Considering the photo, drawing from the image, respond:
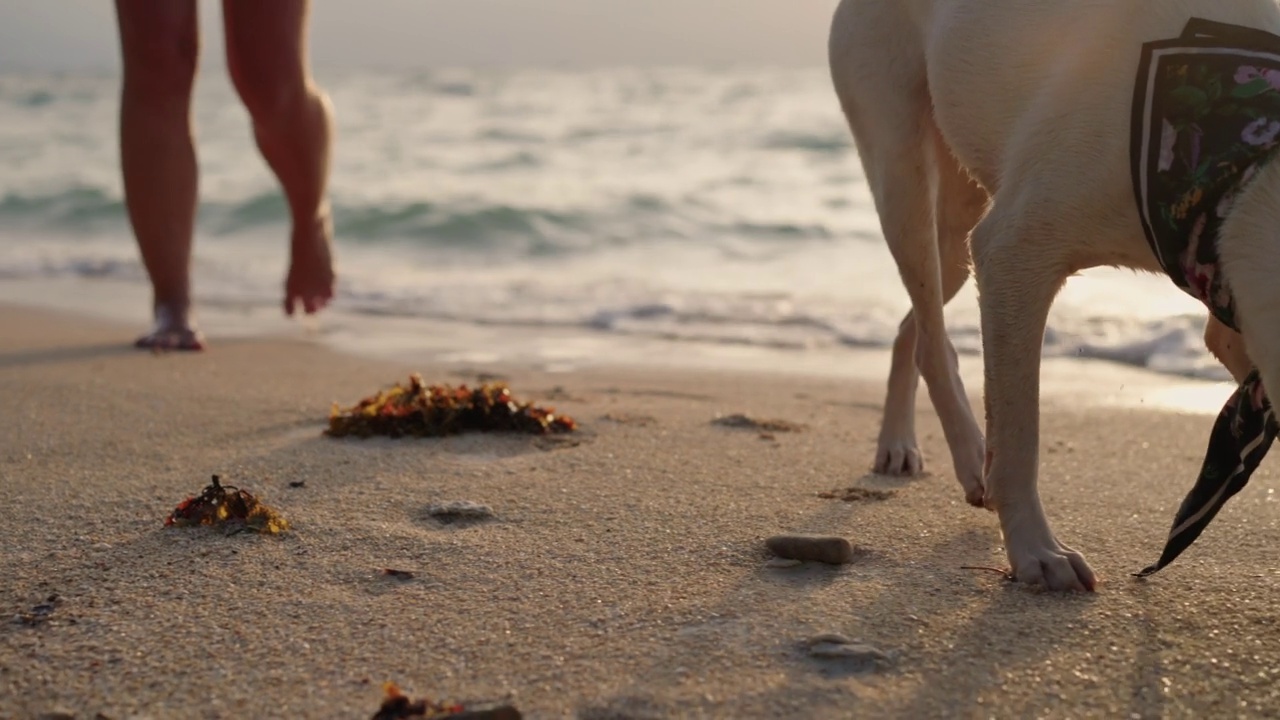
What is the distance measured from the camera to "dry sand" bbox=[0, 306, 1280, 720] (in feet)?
6.82

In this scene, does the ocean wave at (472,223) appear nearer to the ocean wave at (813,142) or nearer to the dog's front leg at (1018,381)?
the ocean wave at (813,142)

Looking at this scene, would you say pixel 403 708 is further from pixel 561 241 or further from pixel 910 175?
pixel 561 241

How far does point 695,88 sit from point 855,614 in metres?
25.8

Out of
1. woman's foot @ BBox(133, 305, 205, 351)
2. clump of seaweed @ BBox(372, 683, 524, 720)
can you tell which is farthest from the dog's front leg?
woman's foot @ BBox(133, 305, 205, 351)

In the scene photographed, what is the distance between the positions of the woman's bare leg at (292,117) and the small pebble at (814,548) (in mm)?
3235

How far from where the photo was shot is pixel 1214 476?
8.09 feet

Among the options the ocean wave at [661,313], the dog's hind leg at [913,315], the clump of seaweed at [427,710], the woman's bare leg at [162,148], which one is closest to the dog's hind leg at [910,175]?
the dog's hind leg at [913,315]

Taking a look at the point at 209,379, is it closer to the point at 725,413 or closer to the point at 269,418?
the point at 269,418

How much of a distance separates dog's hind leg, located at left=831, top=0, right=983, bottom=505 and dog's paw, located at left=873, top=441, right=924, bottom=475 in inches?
11.0

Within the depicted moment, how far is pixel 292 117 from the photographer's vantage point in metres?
5.35

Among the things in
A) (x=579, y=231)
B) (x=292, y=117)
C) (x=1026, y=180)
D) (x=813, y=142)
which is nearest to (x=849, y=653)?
(x=1026, y=180)

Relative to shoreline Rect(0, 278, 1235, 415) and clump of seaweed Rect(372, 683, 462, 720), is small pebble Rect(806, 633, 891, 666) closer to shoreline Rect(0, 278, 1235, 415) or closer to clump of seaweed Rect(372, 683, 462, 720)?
clump of seaweed Rect(372, 683, 462, 720)

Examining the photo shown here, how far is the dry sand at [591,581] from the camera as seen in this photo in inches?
81.8

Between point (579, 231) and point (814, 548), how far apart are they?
7.84m
